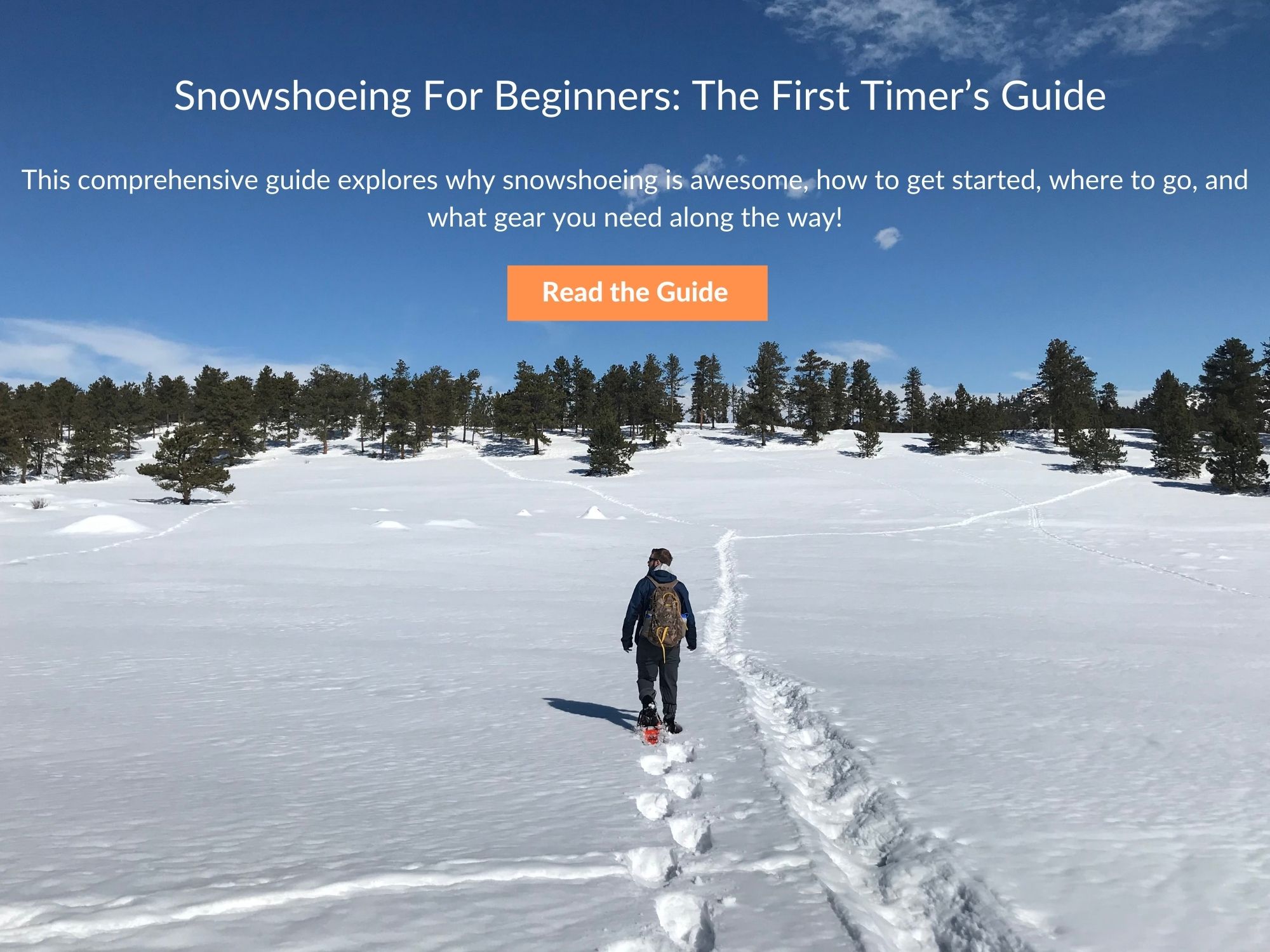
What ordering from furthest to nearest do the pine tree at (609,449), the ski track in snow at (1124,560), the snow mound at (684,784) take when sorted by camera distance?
the pine tree at (609,449), the ski track in snow at (1124,560), the snow mound at (684,784)

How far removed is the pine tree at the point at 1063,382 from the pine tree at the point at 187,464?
86950 mm

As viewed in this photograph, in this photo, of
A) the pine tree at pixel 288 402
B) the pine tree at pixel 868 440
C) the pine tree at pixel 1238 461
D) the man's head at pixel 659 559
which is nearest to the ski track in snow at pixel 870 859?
the man's head at pixel 659 559

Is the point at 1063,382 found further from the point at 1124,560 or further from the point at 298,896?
the point at 298,896

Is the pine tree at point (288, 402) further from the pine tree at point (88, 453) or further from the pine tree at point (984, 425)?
the pine tree at point (984, 425)

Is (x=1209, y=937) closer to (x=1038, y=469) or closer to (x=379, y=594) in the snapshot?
(x=379, y=594)

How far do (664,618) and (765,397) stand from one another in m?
83.6

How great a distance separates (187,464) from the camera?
47531 mm

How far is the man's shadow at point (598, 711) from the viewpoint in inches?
332

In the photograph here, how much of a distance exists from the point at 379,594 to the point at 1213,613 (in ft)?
62.9

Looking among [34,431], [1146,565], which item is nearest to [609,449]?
[1146,565]

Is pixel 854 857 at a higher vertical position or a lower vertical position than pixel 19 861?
lower

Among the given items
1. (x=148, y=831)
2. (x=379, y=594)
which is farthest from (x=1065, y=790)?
(x=379, y=594)

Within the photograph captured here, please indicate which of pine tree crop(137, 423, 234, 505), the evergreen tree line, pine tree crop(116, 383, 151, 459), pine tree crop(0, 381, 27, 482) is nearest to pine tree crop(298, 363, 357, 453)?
the evergreen tree line

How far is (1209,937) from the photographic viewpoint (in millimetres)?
4102
